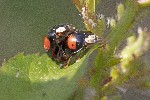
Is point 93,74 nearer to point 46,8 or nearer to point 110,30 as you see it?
point 110,30

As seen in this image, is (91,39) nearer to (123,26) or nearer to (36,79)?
(123,26)

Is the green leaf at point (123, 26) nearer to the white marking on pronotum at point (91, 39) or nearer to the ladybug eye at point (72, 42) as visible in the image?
the white marking on pronotum at point (91, 39)

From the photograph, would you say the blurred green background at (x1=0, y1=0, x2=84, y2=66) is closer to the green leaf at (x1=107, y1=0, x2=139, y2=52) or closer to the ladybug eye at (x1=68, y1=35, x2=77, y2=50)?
the ladybug eye at (x1=68, y1=35, x2=77, y2=50)

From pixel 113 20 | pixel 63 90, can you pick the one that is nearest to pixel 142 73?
pixel 113 20

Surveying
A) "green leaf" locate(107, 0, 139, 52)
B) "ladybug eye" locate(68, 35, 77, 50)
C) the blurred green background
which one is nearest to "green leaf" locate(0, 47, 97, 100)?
"green leaf" locate(107, 0, 139, 52)

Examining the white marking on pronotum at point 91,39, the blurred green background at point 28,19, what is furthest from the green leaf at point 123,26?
the blurred green background at point 28,19

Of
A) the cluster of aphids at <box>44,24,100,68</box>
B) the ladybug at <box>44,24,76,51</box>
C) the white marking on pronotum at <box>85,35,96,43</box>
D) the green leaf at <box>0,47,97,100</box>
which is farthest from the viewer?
the ladybug at <box>44,24,76,51</box>

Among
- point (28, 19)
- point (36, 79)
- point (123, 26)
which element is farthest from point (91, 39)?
point (28, 19)

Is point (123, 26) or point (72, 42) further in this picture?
point (72, 42)
